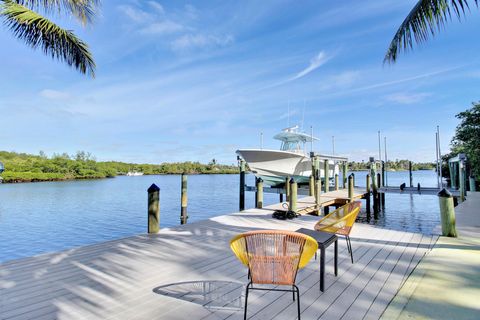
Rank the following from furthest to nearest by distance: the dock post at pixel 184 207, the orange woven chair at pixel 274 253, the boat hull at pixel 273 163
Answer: the boat hull at pixel 273 163, the dock post at pixel 184 207, the orange woven chair at pixel 274 253

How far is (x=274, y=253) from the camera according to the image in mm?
2180

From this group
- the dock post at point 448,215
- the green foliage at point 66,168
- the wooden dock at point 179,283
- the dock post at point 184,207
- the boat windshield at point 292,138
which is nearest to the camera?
the wooden dock at point 179,283

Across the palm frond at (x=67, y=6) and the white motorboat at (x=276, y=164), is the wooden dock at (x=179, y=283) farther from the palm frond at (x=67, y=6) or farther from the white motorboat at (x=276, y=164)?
the white motorboat at (x=276, y=164)

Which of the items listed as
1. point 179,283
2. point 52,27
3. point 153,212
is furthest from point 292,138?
point 179,283

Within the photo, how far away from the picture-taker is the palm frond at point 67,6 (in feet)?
20.5

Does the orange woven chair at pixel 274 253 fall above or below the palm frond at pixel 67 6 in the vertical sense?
below

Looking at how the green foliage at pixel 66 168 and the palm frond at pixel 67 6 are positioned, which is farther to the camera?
the green foliage at pixel 66 168

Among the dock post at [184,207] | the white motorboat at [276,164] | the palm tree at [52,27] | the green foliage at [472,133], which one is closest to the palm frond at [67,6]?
the palm tree at [52,27]

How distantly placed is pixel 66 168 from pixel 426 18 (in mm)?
68402

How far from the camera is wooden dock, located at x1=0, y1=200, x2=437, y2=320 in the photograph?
2.39 meters

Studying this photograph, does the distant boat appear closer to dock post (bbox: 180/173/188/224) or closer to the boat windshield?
the boat windshield

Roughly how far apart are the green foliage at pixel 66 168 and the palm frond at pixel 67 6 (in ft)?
113

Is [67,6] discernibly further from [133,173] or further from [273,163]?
[133,173]

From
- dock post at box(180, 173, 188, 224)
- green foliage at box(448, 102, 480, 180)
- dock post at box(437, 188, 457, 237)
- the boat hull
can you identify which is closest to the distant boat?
the boat hull
